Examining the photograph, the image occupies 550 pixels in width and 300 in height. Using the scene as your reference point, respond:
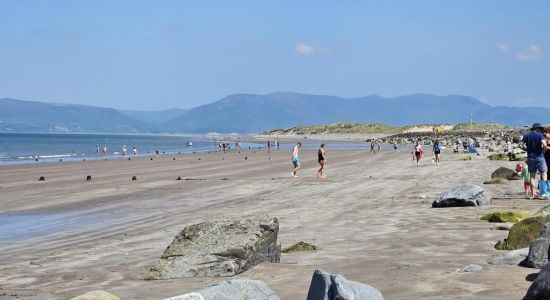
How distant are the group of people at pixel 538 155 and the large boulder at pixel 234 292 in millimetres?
12896

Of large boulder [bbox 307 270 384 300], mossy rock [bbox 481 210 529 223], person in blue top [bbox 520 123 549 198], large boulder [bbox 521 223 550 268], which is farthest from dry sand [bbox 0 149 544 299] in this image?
large boulder [bbox 307 270 384 300]

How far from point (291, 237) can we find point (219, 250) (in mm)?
4495

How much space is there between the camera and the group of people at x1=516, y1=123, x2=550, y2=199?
17844mm

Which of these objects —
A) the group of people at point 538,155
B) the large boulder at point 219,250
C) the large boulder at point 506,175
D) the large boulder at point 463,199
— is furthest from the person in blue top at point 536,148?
the large boulder at point 219,250

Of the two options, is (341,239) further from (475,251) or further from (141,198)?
(141,198)

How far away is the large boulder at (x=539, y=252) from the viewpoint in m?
8.29

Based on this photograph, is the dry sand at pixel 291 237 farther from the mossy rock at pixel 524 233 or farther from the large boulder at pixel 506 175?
the large boulder at pixel 506 175

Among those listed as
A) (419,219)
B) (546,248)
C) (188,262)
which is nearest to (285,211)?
(419,219)

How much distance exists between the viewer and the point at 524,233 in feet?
33.7

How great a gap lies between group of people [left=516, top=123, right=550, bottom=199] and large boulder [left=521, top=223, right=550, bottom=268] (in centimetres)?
989

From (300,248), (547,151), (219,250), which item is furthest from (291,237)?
(547,151)

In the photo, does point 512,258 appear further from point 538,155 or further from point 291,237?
point 538,155

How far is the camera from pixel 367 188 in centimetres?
2652

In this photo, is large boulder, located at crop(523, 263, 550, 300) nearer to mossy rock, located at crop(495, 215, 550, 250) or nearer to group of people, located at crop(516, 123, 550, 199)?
mossy rock, located at crop(495, 215, 550, 250)
